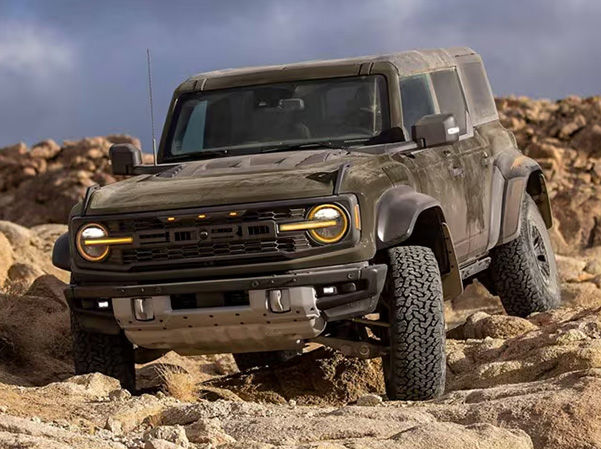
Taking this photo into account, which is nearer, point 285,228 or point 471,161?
point 285,228

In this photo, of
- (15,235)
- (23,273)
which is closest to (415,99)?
(23,273)

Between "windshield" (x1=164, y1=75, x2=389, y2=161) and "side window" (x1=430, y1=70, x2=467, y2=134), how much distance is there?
85cm

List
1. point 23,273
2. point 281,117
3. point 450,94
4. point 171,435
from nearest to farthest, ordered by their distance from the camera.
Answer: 1. point 171,435
2. point 281,117
3. point 450,94
4. point 23,273

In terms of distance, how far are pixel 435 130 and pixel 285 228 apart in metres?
1.50

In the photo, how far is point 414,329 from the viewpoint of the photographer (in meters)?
8.66

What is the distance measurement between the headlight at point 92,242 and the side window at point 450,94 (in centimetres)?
291

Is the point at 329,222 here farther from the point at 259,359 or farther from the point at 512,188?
the point at 512,188

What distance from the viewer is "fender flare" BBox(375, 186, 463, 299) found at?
866cm

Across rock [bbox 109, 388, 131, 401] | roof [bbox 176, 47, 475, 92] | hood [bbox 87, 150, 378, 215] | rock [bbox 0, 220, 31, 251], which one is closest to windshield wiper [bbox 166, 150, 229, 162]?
hood [bbox 87, 150, 378, 215]

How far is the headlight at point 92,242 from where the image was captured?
877 cm

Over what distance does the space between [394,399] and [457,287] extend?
1055 millimetres

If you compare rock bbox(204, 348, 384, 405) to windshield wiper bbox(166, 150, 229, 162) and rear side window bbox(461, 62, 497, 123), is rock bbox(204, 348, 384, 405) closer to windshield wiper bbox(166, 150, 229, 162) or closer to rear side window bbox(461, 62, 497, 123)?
windshield wiper bbox(166, 150, 229, 162)

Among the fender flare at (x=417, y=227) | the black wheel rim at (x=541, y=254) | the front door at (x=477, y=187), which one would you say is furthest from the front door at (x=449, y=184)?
the black wheel rim at (x=541, y=254)

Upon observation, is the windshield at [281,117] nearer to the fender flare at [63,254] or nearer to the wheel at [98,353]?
the fender flare at [63,254]
